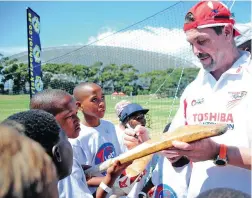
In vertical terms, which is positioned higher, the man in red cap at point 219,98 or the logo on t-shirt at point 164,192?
the man in red cap at point 219,98

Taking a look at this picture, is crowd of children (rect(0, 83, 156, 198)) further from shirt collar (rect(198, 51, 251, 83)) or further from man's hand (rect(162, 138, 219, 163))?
shirt collar (rect(198, 51, 251, 83))

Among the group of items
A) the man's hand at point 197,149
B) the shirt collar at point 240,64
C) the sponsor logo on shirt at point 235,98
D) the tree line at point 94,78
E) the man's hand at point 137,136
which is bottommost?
the tree line at point 94,78

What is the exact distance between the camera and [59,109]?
92.7 inches

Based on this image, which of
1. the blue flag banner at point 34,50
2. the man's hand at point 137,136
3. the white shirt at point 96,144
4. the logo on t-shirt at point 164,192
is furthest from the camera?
the blue flag banner at point 34,50

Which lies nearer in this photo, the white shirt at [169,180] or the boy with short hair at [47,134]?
the boy with short hair at [47,134]

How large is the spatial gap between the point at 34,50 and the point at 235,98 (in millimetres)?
7207

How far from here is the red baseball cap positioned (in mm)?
1830

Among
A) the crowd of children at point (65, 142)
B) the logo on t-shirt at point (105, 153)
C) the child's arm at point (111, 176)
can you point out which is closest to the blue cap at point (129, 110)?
the crowd of children at point (65, 142)

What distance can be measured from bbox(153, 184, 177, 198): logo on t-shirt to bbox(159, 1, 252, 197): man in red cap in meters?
0.45

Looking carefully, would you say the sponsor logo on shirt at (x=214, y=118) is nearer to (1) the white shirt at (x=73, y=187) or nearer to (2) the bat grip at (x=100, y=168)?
(2) the bat grip at (x=100, y=168)

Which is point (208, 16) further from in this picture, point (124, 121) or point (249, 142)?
point (124, 121)

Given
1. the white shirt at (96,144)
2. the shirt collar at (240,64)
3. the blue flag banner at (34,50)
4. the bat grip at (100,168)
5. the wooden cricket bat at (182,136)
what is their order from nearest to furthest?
the wooden cricket bat at (182,136), the shirt collar at (240,64), the bat grip at (100,168), the white shirt at (96,144), the blue flag banner at (34,50)

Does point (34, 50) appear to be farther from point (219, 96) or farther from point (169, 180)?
point (219, 96)

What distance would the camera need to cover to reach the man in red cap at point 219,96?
1.68 meters
